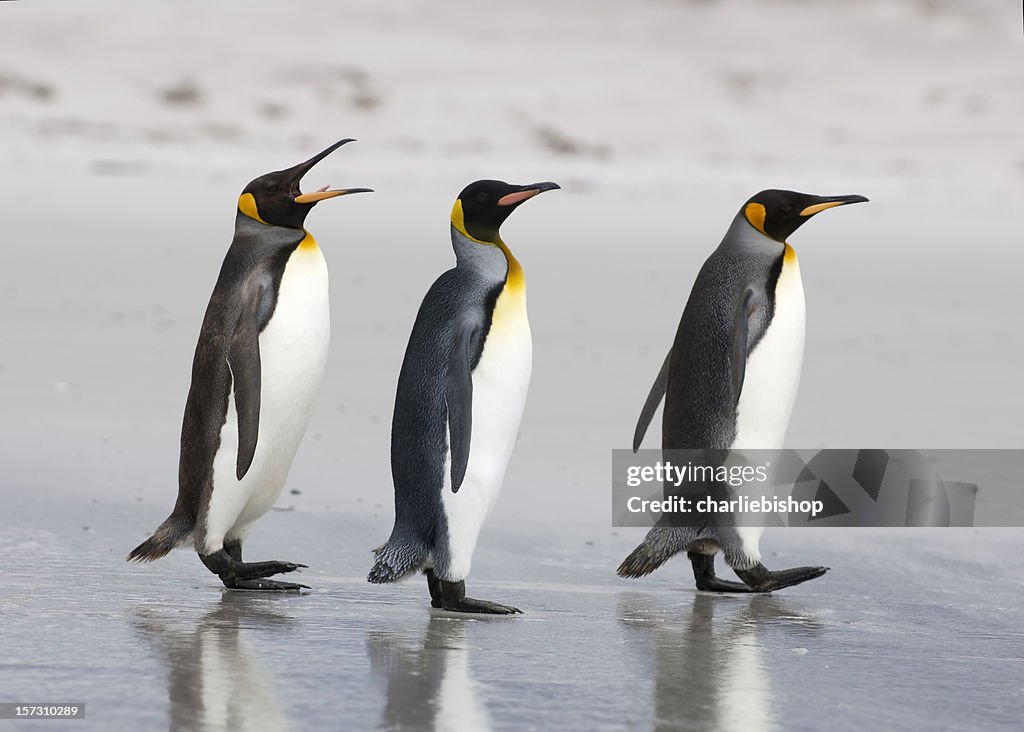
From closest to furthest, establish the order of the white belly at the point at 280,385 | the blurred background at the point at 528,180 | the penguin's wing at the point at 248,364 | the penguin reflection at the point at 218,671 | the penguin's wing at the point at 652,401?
the penguin reflection at the point at 218,671 → the penguin's wing at the point at 248,364 → the white belly at the point at 280,385 → the penguin's wing at the point at 652,401 → the blurred background at the point at 528,180

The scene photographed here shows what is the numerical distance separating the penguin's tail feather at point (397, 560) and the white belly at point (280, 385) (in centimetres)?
43

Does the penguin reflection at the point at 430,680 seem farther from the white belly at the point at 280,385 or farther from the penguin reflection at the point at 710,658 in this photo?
the white belly at the point at 280,385

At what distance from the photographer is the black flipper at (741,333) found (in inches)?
169

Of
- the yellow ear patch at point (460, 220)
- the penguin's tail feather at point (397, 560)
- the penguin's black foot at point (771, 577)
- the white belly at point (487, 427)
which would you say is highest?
the yellow ear patch at point (460, 220)

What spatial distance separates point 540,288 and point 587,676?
24.5ft

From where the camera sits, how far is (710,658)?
3.52m

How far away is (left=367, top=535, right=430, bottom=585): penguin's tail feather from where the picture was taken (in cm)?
388

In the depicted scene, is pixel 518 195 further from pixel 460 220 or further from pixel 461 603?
pixel 461 603

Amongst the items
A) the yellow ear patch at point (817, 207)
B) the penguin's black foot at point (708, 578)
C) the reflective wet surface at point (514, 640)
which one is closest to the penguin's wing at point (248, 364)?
the reflective wet surface at point (514, 640)

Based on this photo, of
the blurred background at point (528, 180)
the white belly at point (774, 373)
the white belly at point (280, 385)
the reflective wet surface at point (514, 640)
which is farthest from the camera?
the blurred background at point (528, 180)

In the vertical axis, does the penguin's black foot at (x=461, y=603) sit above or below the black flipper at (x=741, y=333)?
below

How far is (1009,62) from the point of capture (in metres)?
33.5

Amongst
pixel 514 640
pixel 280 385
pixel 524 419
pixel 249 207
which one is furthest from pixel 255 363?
pixel 524 419

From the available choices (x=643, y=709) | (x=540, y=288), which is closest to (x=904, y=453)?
(x=643, y=709)
